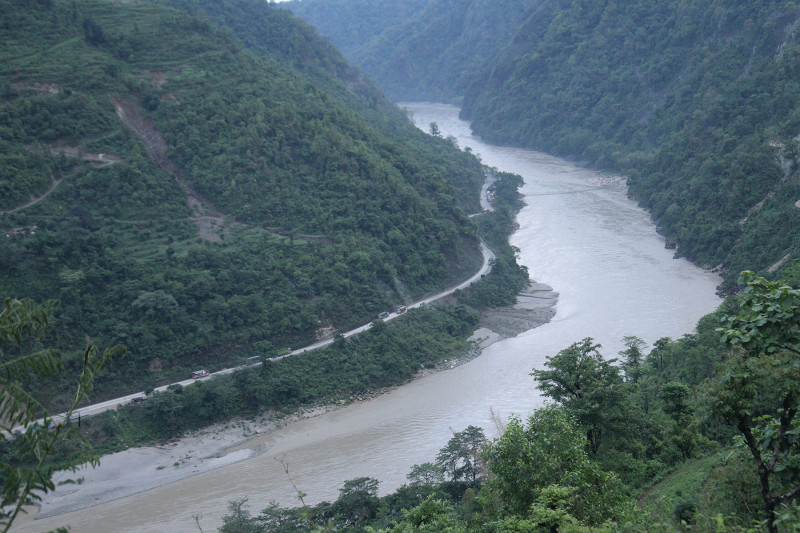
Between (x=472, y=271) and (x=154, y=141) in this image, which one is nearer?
(x=154, y=141)

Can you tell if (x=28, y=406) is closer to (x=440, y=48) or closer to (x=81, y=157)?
(x=81, y=157)

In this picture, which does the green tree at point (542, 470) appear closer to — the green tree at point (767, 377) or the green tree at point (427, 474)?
the green tree at point (767, 377)

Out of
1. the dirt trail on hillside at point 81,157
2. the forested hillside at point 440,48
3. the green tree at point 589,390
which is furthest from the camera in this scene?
the forested hillside at point 440,48

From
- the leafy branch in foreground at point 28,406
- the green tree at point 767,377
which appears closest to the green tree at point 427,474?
the green tree at point 767,377

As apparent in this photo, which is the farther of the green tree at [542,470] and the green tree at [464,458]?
the green tree at [464,458]

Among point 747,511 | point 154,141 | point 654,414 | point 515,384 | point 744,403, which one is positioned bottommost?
point 515,384

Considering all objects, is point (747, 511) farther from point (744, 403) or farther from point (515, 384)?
point (515, 384)

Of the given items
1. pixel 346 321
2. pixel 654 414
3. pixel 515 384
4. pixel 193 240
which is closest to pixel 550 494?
pixel 654 414

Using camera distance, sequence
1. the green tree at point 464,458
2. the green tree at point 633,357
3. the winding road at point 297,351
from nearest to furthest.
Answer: the green tree at point 464,458 → the green tree at point 633,357 → the winding road at point 297,351
